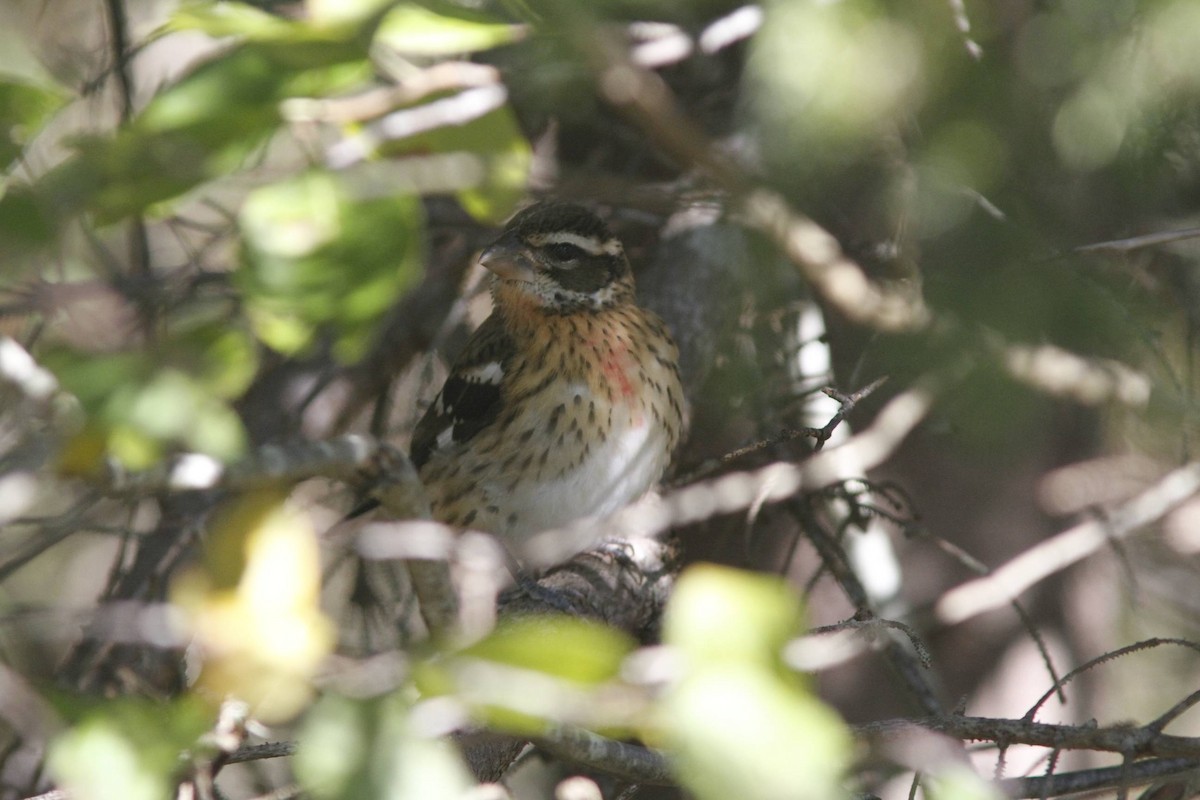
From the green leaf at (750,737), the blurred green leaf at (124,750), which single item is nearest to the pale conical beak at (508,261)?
the blurred green leaf at (124,750)

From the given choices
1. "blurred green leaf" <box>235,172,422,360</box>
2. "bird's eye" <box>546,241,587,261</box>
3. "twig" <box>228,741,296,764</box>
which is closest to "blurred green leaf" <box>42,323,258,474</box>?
"blurred green leaf" <box>235,172,422,360</box>

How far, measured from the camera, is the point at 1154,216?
446 cm

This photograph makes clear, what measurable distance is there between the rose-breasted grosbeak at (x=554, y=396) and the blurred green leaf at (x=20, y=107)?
2.08 meters

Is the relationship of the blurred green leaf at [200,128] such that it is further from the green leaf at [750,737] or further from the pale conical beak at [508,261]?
the pale conical beak at [508,261]

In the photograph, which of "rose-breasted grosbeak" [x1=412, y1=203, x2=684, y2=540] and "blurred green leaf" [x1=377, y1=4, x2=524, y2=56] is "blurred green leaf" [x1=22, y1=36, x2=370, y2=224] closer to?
"blurred green leaf" [x1=377, y1=4, x2=524, y2=56]

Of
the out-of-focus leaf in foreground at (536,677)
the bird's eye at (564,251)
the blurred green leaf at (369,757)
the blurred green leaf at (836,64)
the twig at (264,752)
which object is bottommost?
the bird's eye at (564,251)

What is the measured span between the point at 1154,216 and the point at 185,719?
4.04 metres

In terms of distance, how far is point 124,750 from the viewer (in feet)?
→ 4.97

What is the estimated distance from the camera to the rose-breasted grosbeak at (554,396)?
439 centimetres

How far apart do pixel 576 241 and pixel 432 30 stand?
214 cm

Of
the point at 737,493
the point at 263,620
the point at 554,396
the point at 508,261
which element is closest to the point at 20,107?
the point at 263,620

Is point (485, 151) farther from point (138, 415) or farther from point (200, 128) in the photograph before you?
point (138, 415)

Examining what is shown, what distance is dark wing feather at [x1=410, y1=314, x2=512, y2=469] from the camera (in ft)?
15.1

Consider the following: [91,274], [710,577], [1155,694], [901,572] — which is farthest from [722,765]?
[1155,694]
